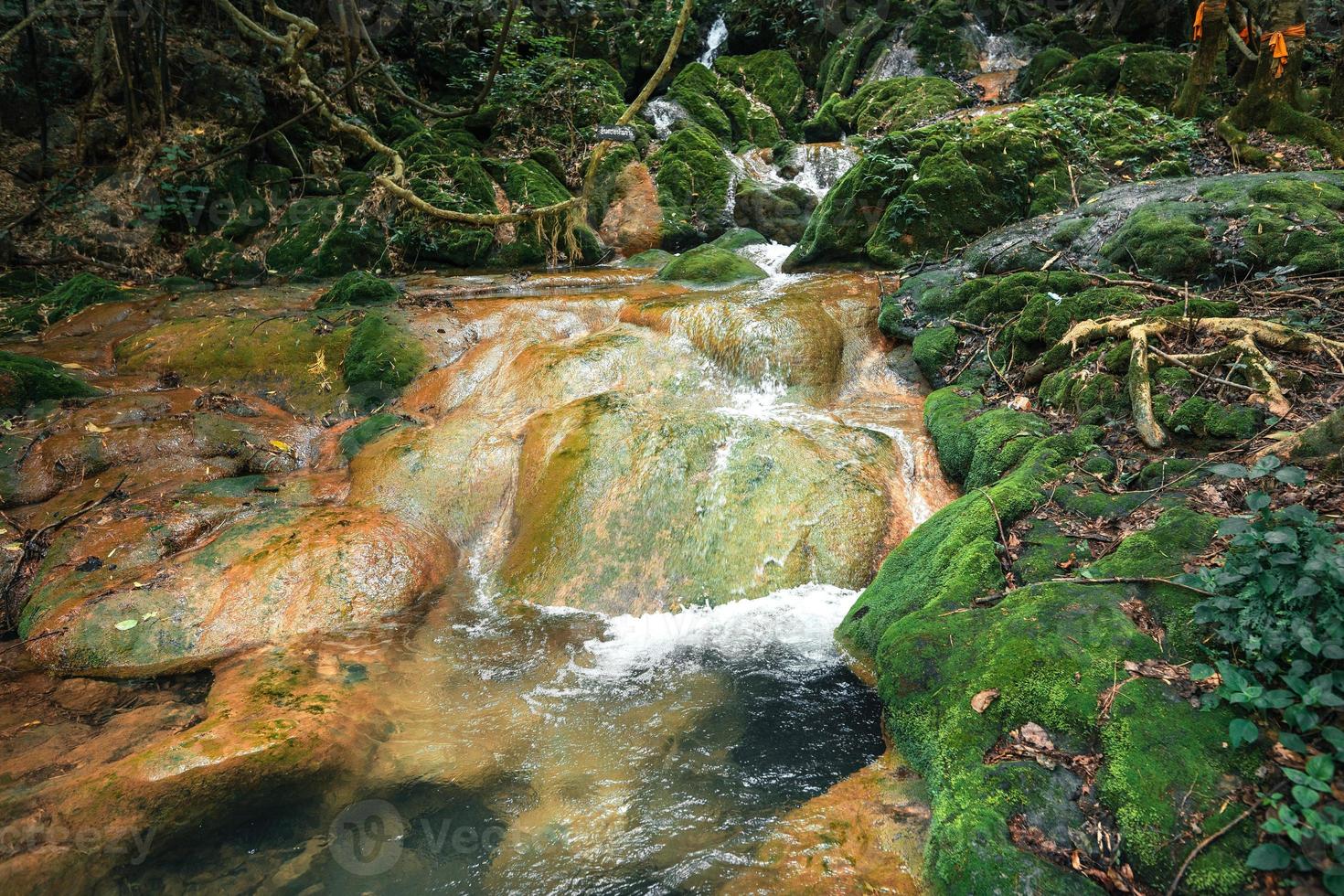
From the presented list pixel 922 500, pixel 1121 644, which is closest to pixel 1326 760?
pixel 1121 644

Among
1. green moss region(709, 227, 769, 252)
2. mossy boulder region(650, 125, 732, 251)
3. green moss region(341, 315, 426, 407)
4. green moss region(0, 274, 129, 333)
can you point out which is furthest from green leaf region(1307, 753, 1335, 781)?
mossy boulder region(650, 125, 732, 251)

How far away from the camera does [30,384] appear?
6332mm

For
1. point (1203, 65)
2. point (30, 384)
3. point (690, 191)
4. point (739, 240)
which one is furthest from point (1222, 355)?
point (690, 191)

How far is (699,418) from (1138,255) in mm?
4734

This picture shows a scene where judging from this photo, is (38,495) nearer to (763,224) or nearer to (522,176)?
(522,176)

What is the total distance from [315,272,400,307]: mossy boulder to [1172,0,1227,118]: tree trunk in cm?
1333

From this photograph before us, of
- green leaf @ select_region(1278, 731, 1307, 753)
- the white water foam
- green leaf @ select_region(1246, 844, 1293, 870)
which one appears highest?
green leaf @ select_region(1278, 731, 1307, 753)

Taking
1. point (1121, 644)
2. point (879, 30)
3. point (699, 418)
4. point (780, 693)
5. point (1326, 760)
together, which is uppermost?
point (879, 30)

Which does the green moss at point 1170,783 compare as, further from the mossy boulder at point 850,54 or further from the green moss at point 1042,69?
the mossy boulder at point 850,54

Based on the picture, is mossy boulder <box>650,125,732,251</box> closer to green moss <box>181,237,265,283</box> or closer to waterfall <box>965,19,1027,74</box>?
green moss <box>181,237,265,283</box>

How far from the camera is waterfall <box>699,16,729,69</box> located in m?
22.4

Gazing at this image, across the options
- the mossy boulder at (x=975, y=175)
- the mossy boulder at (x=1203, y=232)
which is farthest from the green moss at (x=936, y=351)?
the mossy boulder at (x=975, y=175)

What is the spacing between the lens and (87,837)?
3012 mm

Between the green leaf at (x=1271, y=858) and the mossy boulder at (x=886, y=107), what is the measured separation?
51.5 feet
